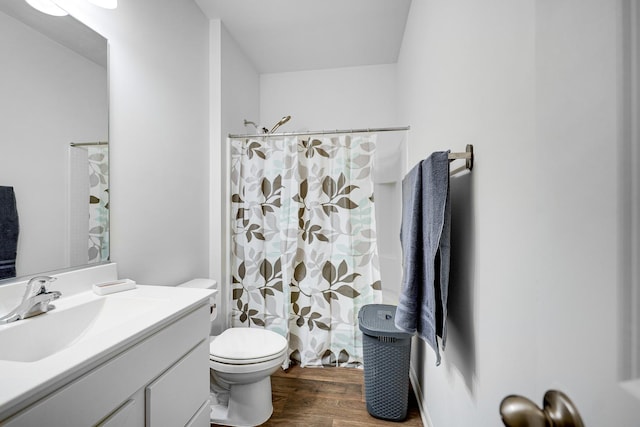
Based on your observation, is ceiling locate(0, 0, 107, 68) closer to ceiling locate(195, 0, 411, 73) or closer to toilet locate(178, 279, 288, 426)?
ceiling locate(195, 0, 411, 73)

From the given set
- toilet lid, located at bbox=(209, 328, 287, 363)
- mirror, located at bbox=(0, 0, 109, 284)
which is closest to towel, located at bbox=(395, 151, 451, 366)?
toilet lid, located at bbox=(209, 328, 287, 363)

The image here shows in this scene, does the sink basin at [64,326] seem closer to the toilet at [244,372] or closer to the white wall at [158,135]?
the white wall at [158,135]

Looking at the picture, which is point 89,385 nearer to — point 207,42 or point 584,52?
point 584,52

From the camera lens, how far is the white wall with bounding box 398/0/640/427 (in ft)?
0.86

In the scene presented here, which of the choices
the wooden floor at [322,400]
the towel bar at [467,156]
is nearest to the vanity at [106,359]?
the wooden floor at [322,400]

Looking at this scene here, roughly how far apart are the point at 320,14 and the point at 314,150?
98 centimetres

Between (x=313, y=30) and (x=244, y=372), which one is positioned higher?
(x=313, y=30)

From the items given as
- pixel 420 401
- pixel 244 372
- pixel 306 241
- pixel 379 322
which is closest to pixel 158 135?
pixel 306 241

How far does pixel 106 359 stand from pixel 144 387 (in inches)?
7.9

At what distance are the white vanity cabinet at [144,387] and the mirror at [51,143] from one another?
549 mm

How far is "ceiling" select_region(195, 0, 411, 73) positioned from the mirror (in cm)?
114

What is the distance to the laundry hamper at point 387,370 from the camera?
1.57 m

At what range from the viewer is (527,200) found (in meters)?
0.63

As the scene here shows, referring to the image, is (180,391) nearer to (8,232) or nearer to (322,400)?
(8,232)
